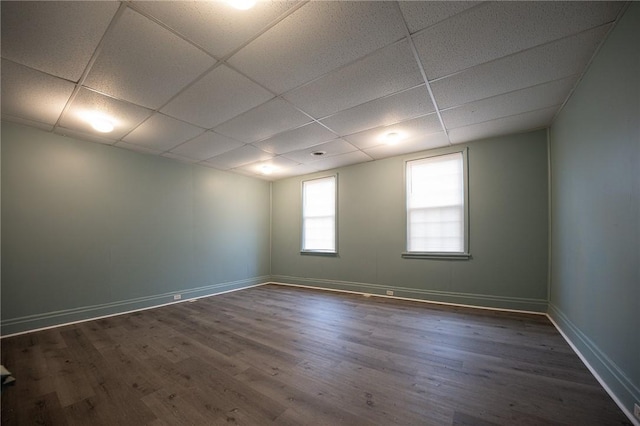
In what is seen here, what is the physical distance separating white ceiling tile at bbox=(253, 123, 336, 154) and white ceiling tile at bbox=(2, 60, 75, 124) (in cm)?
222

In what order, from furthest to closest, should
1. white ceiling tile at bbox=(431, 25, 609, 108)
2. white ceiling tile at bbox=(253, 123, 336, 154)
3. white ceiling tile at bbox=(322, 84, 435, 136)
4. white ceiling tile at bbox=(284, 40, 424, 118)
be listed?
white ceiling tile at bbox=(253, 123, 336, 154), white ceiling tile at bbox=(322, 84, 435, 136), white ceiling tile at bbox=(284, 40, 424, 118), white ceiling tile at bbox=(431, 25, 609, 108)

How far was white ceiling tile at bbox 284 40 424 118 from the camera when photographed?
2100mm

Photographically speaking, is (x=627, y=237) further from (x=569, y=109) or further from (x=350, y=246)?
(x=350, y=246)

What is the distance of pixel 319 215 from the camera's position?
5809 millimetres

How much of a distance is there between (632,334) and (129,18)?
3.96m

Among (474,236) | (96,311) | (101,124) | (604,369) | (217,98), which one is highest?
(217,98)

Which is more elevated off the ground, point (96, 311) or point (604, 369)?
point (604, 369)

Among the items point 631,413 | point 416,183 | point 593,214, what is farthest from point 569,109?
point 631,413

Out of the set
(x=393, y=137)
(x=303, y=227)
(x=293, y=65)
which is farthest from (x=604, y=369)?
(x=303, y=227)

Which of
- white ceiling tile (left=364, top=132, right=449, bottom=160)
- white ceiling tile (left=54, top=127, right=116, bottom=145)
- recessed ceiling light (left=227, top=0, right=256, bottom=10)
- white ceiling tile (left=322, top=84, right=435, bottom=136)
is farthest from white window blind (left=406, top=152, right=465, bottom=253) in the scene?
white ceiling tile (left=54, top=127, right=116, bottom=145)

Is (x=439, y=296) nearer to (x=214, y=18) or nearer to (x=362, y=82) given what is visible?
(x=362, y=82)

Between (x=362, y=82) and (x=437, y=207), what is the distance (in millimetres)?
2762

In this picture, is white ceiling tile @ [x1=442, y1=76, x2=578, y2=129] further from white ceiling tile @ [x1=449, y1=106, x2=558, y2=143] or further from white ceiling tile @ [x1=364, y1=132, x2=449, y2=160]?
white ceiling tile @ [x1=364, y1=132, x2=449, y2=160]

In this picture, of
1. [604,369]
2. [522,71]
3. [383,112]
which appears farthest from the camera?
[383,112]
